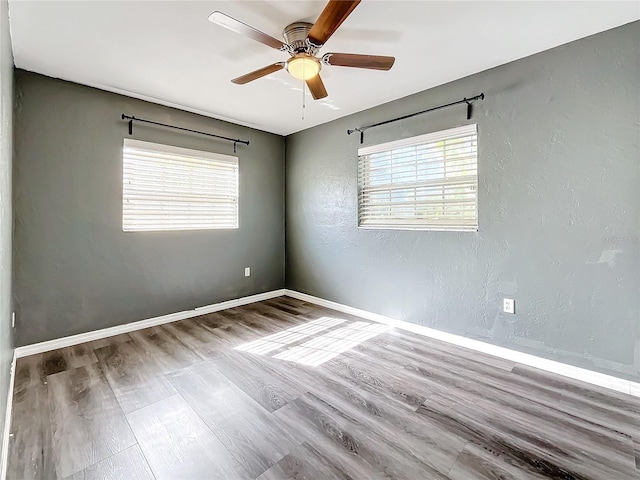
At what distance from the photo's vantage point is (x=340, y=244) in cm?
378

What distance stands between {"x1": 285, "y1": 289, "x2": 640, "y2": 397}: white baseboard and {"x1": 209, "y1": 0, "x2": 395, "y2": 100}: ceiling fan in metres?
2.37

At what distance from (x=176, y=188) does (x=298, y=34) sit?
7.35 ft

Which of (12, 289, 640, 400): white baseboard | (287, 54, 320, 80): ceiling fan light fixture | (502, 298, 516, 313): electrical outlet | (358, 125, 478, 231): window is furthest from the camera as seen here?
(358, 125, 478, 231): window

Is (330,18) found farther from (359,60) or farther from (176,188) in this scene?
(176,188)

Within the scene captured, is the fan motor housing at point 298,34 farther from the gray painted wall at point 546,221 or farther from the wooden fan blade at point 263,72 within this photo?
the gray painted wall at point 546,221

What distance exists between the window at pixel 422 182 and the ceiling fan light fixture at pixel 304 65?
55.5 inches

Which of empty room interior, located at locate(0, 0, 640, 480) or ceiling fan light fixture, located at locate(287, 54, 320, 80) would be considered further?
ceiling fan light fixture, located at locate(287, 54, 320, 80)

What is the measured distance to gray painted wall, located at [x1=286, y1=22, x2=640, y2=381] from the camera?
1980 millimetres

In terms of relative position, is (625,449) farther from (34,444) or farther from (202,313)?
(202,313)

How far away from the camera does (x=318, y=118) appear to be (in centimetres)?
373

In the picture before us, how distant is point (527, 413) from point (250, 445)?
5.31ft

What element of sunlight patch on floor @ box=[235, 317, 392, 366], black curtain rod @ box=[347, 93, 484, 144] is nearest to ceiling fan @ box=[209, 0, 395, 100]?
black curtain rod @ box=[347, 93, 484, 144]

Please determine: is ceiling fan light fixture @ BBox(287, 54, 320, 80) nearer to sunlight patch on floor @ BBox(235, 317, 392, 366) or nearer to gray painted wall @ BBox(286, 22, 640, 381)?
gray painted wall @ BBox(286, 22, 640, 381)

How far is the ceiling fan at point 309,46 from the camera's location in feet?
5.06
